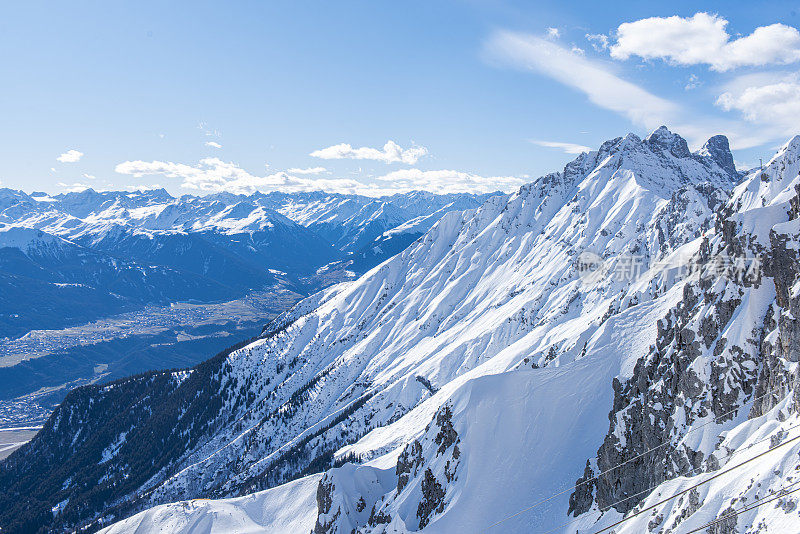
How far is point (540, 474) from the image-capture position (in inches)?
3238

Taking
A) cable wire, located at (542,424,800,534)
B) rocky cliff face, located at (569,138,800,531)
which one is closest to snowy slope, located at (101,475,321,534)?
cable wire, located at (542,424,800,534)

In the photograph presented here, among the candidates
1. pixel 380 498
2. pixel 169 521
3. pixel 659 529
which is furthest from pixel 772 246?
pixel 169 521

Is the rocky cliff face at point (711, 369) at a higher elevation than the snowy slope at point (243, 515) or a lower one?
higher

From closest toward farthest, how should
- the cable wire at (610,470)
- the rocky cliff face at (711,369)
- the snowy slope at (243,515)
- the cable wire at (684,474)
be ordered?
the cable wire at (684,474) → the rocky cliff face at (711,369) → the cable wire at (610,470) → the snowy slope at (243,515)

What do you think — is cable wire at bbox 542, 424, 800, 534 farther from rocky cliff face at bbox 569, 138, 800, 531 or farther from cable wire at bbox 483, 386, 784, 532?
cable wire at bbox 483, 386, 784, 532

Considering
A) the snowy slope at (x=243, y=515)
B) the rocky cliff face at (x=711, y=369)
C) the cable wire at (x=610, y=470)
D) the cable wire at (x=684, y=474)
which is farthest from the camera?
the snowy slope at (x=243, y=515)

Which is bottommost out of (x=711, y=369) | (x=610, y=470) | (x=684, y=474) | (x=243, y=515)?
(x=243, y=515)

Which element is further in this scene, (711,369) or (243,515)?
(243,515)

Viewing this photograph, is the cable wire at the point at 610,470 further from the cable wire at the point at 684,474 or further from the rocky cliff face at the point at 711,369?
the cable wire at the point at 684,474

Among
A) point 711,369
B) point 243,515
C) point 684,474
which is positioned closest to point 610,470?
point 684,474

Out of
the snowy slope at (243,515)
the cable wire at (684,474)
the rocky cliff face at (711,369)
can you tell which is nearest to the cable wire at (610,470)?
the rocky cliff face at (711,369)

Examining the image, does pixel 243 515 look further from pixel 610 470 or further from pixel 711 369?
pixel 711 369

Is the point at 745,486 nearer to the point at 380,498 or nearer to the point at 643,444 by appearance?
the point at 643,444

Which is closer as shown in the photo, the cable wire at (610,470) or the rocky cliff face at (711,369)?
the rocky cliff face at (711,369)
